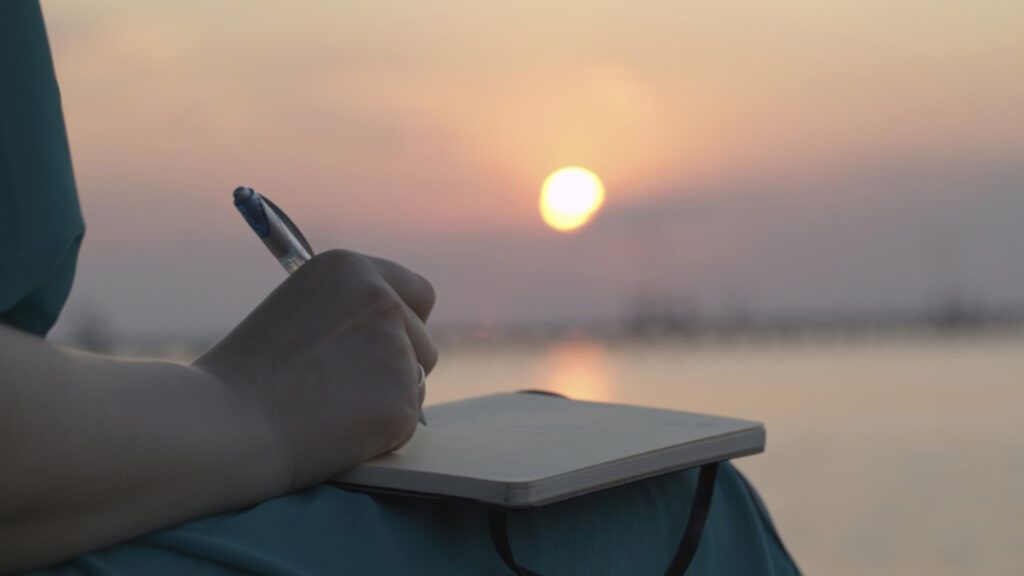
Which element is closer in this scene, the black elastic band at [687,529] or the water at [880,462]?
the black elastic band at [687,529]

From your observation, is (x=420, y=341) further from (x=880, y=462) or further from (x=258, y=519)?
(x=880, y=462)

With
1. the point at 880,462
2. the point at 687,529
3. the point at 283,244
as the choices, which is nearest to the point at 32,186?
the point at 283,244

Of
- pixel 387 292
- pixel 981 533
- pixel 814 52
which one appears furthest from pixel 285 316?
pixel 814 52

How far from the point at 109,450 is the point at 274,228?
29 cm

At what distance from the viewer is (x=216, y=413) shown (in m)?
0.58

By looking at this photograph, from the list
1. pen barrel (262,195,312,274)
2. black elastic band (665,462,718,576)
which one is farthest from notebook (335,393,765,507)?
pen barrel (262,195,312,274)

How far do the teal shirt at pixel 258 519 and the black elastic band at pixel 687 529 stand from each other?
0.01 metres

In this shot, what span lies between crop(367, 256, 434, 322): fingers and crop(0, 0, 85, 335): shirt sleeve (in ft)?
0.65

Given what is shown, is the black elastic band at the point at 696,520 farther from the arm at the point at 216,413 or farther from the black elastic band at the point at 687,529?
the arm at the point at 216,413

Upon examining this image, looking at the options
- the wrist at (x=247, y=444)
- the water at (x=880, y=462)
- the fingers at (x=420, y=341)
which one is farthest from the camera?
the water at (x=880, y=462)

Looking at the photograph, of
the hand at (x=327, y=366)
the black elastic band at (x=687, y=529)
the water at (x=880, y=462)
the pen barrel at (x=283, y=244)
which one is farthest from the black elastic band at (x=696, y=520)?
the water at (x=880, y=462)

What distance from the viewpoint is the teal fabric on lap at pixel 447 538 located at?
56cm

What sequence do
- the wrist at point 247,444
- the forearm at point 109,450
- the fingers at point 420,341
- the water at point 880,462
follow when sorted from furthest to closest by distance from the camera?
1. the water at point 880,462
2. the fingers at point 420,341
3. the wrist at point 247,444
4. the forearm at point 109,450

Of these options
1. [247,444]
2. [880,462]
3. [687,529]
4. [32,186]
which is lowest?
[880,462]
